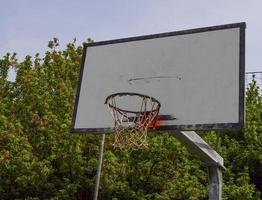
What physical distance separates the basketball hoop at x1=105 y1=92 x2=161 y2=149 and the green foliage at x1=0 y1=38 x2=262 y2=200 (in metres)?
8.05

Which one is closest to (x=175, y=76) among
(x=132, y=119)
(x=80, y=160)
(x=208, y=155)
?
(x=132, y=119)

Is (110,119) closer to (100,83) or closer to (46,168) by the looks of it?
(100,83)

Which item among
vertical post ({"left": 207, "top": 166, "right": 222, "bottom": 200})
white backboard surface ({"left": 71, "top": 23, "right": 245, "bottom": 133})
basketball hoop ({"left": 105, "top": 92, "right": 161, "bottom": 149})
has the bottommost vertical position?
vertical post ({"left": 207, "top": 166, "right": 222, "bottom": 200})

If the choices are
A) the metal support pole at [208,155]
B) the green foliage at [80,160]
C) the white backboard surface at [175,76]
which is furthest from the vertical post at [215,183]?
the green foliage at [80,160]

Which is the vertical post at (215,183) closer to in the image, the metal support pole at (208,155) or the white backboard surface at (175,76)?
the metal support pole at (208,155)

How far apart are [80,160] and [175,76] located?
9371mm

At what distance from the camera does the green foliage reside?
15750 millimetres

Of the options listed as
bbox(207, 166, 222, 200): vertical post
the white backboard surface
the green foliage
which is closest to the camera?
the white backboard surface

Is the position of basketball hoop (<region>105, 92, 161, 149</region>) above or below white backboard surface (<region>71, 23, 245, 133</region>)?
below

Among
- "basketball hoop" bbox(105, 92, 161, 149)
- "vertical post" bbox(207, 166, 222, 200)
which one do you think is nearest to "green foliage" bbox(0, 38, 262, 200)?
"vertical post" bbox(207, 166, 222, 200)

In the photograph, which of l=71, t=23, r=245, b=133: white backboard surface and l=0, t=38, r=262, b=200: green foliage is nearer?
l=71, t=23, r=245, b=133: white backboard surface

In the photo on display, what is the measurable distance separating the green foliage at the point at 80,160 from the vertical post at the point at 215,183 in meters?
7.28

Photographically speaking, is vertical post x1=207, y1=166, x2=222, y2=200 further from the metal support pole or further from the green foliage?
the green foliage

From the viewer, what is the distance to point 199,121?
695 cm
